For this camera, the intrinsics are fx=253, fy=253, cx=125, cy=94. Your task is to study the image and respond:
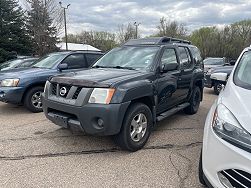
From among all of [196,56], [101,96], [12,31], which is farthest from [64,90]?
[12,31]

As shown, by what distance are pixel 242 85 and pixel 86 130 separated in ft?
6.97

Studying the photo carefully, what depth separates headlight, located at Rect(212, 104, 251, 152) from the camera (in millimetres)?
2160

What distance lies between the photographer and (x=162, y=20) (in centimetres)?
5162

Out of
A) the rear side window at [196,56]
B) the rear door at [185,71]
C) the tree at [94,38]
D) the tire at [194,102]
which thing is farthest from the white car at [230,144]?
the tree at [94,38]

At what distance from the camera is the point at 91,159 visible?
147 inches

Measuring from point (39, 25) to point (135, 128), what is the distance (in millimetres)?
26776

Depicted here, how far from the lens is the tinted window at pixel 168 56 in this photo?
15.7 ft

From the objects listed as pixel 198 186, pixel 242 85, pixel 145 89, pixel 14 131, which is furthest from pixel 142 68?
pixel 14 131

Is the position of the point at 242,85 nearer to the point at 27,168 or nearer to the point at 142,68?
the point at 142,68

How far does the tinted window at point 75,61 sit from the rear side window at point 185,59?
3.14 m

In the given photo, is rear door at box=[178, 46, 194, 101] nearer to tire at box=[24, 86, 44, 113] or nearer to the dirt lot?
the dirt lot

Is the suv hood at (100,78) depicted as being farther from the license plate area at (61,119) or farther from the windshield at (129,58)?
the license plate area at (61,119)

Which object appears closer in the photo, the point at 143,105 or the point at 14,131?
the point at 143,105

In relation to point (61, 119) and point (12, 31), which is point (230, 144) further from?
point (12, 31)
